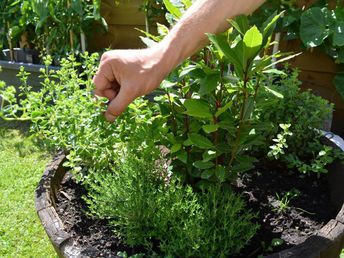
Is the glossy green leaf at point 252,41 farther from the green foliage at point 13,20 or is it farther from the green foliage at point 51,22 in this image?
the green foliage at point 13,20

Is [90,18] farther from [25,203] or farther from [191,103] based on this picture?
[191,103]

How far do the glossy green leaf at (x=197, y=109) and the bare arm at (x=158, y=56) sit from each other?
0.58ft

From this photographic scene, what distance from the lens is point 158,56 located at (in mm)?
1179

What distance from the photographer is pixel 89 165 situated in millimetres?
1725

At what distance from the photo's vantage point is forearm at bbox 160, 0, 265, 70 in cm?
120

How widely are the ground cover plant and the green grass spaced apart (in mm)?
924

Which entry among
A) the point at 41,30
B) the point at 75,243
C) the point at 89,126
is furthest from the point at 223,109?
the point at 41,30

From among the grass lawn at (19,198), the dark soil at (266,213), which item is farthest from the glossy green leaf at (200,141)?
the grass lawn at (19,198)

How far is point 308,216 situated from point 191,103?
71 centimetres

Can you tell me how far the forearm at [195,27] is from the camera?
120 cm

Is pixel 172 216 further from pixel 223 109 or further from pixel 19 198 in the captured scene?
pixel 19 198

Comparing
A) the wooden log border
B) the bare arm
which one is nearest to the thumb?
the bare arm

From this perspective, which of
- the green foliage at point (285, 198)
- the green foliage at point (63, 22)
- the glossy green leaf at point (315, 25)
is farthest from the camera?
the green foliage at point (63, 22)

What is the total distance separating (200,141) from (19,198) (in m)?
1.84
